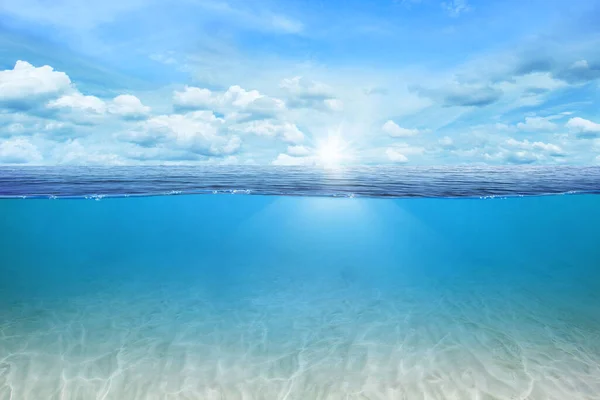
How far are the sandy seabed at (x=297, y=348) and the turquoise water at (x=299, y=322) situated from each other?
0.09 ft

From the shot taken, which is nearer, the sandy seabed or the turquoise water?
the sandy seabed

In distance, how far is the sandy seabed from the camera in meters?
4.02

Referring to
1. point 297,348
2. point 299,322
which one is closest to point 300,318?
point 299,322

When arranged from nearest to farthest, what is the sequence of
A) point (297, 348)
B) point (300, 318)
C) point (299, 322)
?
point (297, 348), point (299, 322), point (300, 318)

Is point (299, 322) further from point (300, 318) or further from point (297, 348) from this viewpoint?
point (297, 348)

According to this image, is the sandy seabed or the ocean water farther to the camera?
the ocean water

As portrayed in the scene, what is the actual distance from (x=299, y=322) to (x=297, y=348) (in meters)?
0.94

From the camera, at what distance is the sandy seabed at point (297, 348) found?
402cm

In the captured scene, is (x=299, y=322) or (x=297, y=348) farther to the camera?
(x=299, y=322)

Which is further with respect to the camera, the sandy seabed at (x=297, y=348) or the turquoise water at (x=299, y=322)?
the turquoise water at (x=299, y=322)

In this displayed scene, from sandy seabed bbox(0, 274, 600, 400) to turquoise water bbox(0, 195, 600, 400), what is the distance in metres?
0.03

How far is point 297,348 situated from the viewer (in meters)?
4.98

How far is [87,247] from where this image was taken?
46.8ft

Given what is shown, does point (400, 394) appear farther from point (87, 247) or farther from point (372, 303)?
point (87, 247)
